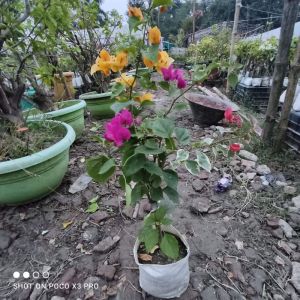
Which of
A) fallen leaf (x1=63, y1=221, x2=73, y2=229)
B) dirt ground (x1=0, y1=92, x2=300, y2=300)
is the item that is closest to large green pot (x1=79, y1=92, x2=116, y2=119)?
dirt ground (x1=0, y1=92, x2=300, y2=300)

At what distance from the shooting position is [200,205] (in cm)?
146

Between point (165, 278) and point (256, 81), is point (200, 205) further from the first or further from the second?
point (256, 81)

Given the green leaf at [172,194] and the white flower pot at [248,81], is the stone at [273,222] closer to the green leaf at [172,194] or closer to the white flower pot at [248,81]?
the green leaf at [172,194]

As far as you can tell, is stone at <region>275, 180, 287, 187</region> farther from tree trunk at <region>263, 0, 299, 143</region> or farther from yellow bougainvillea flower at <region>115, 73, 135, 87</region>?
yellow bougainvillea flower at <region>115, 73, 135, 87</region>

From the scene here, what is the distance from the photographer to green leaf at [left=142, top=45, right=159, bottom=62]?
0.61 metres

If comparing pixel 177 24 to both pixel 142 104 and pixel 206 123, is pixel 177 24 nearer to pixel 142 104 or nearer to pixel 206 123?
pixel 206 123

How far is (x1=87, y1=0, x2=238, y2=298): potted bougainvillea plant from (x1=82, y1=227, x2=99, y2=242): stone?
41 cm

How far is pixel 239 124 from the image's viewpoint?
0.88m

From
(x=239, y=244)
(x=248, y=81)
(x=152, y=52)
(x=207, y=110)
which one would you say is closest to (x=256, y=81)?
(x=248, y=81)

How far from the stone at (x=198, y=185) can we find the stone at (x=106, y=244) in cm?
66

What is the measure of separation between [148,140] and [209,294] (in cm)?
74

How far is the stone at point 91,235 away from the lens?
125cm

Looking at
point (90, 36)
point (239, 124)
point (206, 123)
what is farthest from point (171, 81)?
point (90, 36)

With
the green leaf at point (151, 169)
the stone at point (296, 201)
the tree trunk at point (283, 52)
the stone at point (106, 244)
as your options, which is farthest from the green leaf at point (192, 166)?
the tree trunk at point (283, 52)
